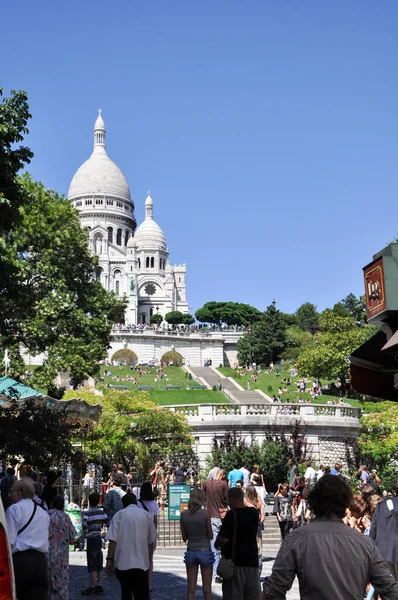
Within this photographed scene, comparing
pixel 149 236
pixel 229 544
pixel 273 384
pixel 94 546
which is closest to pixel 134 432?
pixel 94 546

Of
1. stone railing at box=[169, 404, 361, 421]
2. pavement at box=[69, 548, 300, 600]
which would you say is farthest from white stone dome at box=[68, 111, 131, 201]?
pavement at box=[69, 548, 300, 600]

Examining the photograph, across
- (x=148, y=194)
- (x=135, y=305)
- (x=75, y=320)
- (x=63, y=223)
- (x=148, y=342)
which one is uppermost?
(x=148, y=194)

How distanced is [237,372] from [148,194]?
7628 cm

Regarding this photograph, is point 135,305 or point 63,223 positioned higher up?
point 135,305

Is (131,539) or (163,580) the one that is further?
(163,580)

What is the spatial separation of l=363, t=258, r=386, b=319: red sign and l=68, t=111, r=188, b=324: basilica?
11459 centimetres

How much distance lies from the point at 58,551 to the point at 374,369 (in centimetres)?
372

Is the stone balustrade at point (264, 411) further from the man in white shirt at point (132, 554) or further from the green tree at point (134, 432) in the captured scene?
the man in white shirt at point (132, 554)

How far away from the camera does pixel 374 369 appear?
24.5 ft

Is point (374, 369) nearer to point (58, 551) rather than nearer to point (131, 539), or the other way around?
point (131, 539)

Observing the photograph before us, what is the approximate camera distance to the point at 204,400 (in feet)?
176

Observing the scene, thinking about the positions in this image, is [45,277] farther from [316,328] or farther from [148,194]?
[148,194]

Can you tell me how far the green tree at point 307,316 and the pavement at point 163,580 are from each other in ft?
317

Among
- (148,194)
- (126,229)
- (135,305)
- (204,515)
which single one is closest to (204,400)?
(204,515)
